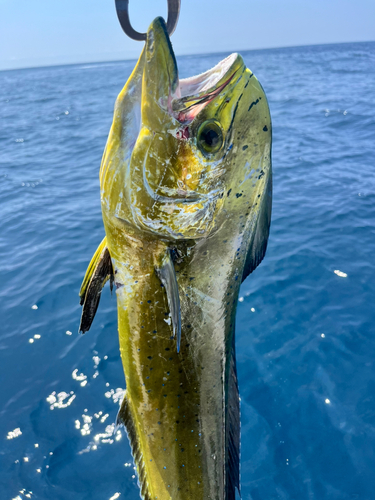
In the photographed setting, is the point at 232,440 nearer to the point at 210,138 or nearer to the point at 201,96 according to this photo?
the point at 210,138

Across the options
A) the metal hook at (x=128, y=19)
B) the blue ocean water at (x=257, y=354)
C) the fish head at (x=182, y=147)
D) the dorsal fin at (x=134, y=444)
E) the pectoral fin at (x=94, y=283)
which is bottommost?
the blue ocean water at (x=257, y=354)

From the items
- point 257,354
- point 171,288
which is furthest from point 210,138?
point 257,354

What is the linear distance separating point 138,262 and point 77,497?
11.1 ft

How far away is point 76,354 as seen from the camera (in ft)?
→ 17.9

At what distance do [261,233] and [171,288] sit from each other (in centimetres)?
64

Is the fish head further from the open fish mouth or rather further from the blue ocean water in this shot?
the blue ocean water

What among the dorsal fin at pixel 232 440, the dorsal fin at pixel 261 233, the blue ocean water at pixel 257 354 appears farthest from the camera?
the blue ocean water at pixel 257 354

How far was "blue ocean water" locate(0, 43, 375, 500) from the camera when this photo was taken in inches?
161

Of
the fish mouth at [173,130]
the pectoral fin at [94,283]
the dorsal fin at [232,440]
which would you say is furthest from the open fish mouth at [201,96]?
the dorsal fin at [232,440]

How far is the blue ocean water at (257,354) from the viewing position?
13.4 ft

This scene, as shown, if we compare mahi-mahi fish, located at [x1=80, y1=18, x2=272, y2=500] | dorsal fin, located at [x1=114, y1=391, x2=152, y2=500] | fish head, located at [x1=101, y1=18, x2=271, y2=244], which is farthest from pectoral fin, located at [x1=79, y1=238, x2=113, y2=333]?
dorsal fin, located at [x1=114, y1=391, x2=152, y2=500]

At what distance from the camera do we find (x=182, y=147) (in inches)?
68.2

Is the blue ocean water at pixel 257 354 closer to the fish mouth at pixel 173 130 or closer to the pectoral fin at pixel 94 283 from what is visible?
the pectoral fin at pixel 94 283

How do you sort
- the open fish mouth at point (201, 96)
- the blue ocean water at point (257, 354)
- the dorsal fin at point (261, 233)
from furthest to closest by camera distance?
the blue ocean water at point (257, 354)
the dorsal fin at point (261, 233)
the open fish mouth at point (201, 96)
